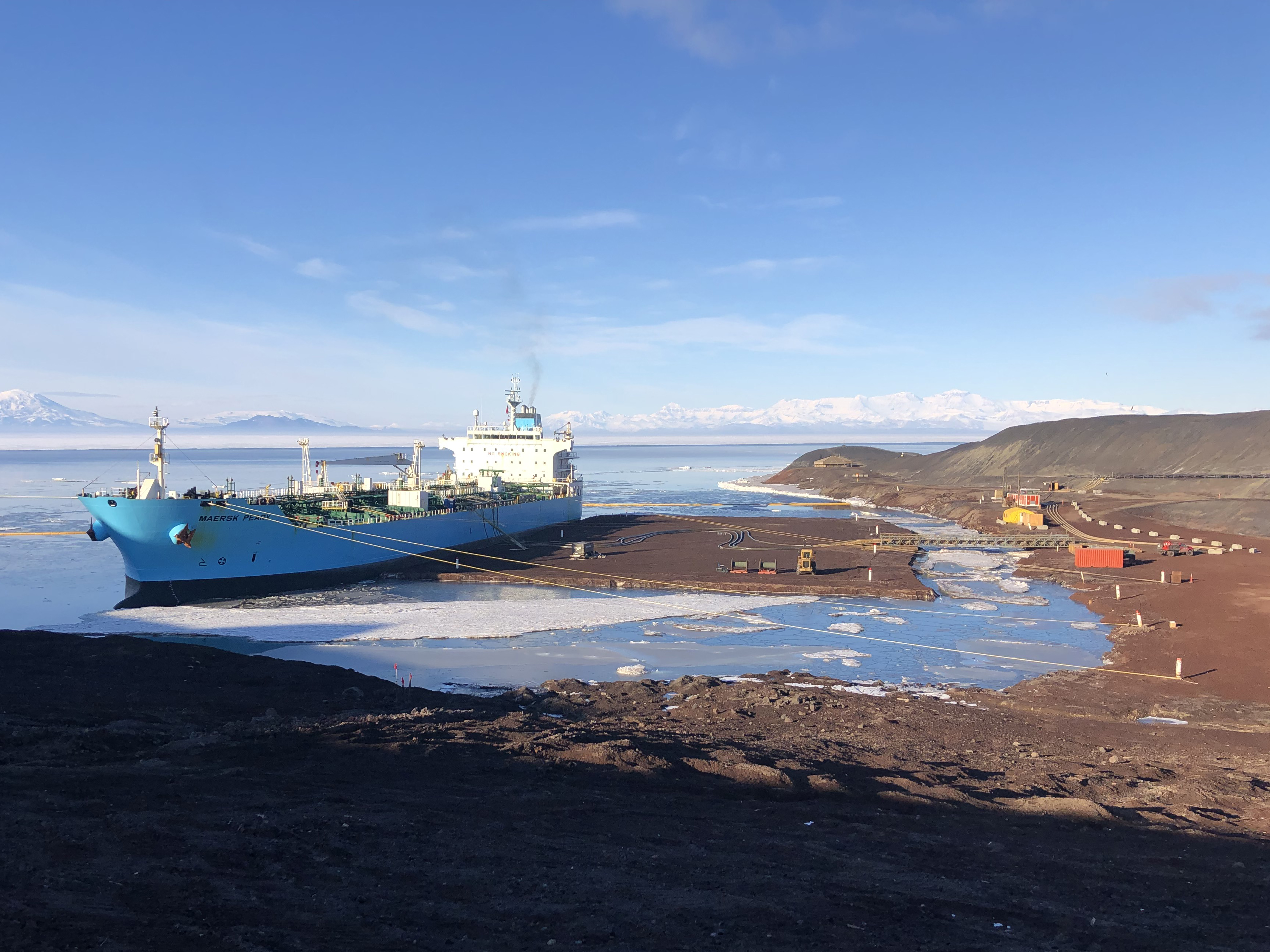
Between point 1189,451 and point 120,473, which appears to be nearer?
point 1189,451

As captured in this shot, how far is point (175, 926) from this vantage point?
5945 millimetres

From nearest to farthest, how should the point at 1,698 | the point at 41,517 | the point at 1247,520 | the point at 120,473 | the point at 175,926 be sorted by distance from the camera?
the point at 175,926
the point at 1,698
the point at 1247,520
the point at 41,517
the point at 120,473

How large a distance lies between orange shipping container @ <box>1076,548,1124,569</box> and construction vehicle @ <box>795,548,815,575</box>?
1284 centimetres

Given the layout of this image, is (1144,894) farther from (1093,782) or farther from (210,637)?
(210,637)

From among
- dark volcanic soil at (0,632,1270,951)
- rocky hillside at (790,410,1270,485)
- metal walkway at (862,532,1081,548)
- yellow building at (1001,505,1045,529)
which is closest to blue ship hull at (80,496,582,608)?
dark volcanic soil at (0,632,1270,951)

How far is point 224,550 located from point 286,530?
2.38 m

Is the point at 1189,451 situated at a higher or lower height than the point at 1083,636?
higher

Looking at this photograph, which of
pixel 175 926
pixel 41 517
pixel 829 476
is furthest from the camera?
pixel 829 476

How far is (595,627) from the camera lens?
26.2m

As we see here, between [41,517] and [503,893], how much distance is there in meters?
72.2

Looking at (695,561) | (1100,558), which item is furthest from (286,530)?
(1100,558)

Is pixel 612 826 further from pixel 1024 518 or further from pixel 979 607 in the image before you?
pixel 1024 518

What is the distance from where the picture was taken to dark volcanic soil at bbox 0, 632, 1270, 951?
6648mm

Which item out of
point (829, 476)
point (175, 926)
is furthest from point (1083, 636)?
point (829, 476)
